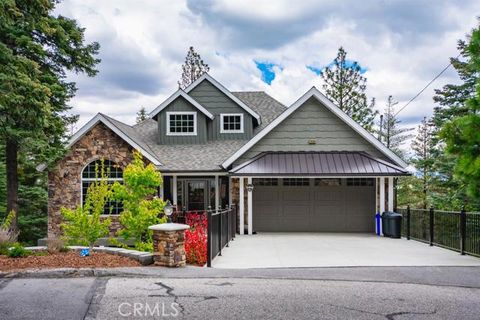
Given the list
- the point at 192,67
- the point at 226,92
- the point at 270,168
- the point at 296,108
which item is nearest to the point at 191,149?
the point at 226,92

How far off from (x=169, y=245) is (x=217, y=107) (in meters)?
12.7

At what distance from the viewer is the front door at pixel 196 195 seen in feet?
62.9

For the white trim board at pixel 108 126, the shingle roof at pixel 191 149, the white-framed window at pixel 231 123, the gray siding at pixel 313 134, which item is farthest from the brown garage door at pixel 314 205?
the white trim board at pixel 108 126

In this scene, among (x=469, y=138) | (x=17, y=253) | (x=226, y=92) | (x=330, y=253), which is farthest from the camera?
(x=226, y=92)

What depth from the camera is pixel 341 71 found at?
32281 millimetres

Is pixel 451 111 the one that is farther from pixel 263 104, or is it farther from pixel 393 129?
pixel 393 129

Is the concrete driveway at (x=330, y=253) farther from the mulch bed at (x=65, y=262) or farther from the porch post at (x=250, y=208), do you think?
the mulch bed at (x=65, y=262)

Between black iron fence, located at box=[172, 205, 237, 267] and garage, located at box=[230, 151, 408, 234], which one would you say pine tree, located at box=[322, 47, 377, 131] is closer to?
garage, located at box=[230, 151, 408, 234]

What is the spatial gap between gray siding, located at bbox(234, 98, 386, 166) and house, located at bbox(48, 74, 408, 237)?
0.04 meters

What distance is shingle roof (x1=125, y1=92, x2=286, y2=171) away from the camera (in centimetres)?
1806

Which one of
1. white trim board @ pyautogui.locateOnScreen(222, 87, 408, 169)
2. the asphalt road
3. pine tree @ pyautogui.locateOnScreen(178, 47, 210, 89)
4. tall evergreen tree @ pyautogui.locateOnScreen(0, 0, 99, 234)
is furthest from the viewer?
pine tree @ pyautogui.locateOnScreen(178, 47, 210, 89)

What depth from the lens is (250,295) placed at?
707 centimetres

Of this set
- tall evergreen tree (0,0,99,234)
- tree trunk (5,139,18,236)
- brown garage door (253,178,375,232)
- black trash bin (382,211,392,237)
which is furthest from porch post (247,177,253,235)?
tree trunk (5,139,18,236)

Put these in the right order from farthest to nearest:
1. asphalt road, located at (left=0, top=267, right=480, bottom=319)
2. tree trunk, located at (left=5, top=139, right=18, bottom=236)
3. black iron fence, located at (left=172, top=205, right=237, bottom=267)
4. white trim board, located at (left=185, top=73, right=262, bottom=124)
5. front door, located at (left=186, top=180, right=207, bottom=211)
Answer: white trim board, located at (left=185, top=73, right=262, bottom=124) → front door, located at (left=186, top=180, right=207, bottom=211) → tree trunk, located at (left=5, top=139, right=18, bottom=236) → black iron fence, located at (left=172, top=205, right=237, bottom=267) → asphalt road, located at (left=0, top=267, right=480, bottom=319)
